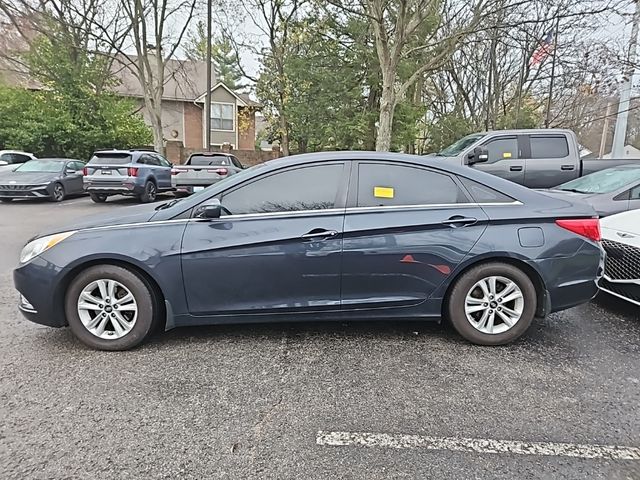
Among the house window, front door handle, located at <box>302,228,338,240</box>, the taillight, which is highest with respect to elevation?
the house window

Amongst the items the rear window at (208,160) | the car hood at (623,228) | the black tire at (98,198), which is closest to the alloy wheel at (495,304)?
the car hood at (623,228)

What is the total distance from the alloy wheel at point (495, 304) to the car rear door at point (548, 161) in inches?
239

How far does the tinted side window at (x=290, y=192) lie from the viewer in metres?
3.37

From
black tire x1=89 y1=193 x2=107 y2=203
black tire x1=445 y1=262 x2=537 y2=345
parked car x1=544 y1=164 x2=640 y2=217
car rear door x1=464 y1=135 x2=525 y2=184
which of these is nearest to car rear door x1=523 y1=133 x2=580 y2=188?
car rear door x1=464 y1=135 x2=525 y2=184

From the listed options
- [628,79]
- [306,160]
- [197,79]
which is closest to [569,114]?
[628,79]

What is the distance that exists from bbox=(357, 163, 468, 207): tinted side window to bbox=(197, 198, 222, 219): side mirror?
109 cm

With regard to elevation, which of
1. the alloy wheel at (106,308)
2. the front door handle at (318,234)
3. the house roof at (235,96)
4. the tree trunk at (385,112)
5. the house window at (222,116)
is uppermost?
the house roof at (235,96)

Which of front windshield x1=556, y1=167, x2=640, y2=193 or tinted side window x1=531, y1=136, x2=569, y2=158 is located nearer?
front windshield x1=556, y1=167, x2=640, y2=193

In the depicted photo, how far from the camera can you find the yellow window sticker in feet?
11.2

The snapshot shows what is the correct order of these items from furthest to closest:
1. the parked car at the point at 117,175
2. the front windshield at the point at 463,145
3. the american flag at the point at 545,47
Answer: the american flag at the point at 545,47 → the parked car at the point at 117,175 → the front windshield at the point at 463,145

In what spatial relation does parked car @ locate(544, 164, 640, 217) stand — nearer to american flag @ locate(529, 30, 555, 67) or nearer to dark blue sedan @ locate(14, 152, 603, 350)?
dark blue sedan @ locate(14, 152, 603, 350)

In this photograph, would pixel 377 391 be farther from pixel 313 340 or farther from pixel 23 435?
pixel 23 435

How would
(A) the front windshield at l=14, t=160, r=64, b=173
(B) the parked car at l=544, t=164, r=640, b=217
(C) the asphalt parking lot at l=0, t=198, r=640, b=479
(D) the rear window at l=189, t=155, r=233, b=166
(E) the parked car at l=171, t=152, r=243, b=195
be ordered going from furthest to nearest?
(A) the front windshield at l=14, t=160, r=64, b=173
(D) the rear window at l=189, t=155, r=233, b=166
(E) the parked car at l=171, t=152, r=243, b=195
(B) the parked car at l=544, t=164, r=640, b=217
(C) the asphalt parking lot at l=0, t=198, r=640, b=479

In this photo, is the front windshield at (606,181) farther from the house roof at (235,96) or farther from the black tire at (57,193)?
the house roof at (235,96)
